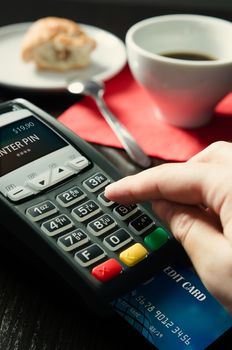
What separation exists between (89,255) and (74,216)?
38mm

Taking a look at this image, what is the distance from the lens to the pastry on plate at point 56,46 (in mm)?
701

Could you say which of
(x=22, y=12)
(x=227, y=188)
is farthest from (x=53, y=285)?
(x=22, y=12)

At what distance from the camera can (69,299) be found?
41cm

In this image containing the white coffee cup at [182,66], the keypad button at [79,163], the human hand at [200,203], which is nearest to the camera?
the human hand at [200,203]

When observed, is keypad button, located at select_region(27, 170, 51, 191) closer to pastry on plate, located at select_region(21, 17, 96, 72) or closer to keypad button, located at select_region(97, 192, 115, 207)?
keypad button, located at select_region(97, 192, 115, 207)

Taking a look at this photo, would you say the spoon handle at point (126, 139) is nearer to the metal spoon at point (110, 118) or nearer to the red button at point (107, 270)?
the metal spoon at point (110, 118)

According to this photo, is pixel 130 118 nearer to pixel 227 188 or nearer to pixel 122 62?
pixel 122 62

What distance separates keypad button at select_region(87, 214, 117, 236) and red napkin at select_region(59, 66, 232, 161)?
0.52 ft

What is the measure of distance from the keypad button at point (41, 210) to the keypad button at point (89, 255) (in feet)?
0.13

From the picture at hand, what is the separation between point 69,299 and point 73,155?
118mm

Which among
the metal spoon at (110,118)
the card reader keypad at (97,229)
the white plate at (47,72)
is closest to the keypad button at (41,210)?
the card reader keypad at (97,229)

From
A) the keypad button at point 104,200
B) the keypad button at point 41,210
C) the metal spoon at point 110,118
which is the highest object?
the keypad button at point 41,210

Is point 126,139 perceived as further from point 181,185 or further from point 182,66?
point 181,185

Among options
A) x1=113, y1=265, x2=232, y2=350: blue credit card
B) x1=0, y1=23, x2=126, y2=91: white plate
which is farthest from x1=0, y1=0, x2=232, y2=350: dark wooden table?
x1=0, y1=23, x2=126, y2=91: white plate
